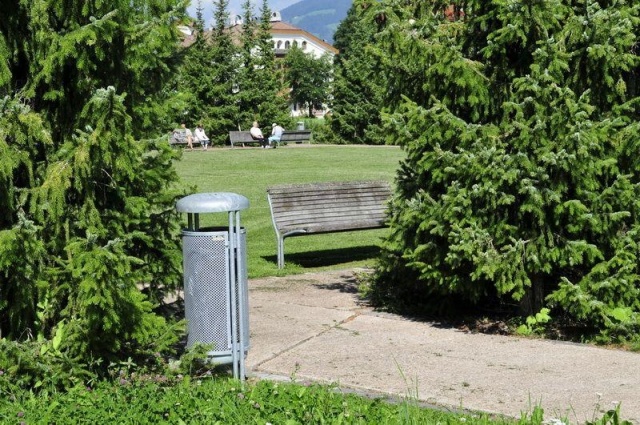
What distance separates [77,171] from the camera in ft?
18.4

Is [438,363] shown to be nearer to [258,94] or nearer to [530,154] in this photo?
[530,154]

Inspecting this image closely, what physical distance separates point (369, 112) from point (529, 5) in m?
42.0

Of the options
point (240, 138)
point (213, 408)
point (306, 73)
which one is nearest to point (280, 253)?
point (213, 408)

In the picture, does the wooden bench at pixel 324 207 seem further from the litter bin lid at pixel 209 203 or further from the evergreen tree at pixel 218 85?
the evergreen tree at pixel 218 85

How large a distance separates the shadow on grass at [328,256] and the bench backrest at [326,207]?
1.90 ft

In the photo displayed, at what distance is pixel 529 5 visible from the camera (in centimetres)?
751

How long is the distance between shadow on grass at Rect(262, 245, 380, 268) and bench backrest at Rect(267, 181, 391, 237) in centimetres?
58

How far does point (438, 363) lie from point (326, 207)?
17.4ft

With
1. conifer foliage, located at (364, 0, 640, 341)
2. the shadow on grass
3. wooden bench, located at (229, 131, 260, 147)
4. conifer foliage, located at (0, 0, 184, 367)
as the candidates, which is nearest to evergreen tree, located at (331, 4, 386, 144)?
wooden bench, located at (229, 131, 260, 147)

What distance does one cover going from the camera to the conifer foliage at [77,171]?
5445mm

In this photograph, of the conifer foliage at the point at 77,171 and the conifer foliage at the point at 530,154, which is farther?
the conifer foliage at the point at 530,154

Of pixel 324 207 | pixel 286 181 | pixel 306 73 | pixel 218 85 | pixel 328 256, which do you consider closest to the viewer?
pixel 324 207

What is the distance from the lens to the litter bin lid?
6184 mm

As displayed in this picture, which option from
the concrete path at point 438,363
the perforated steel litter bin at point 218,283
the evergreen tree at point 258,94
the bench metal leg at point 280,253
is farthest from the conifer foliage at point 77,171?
the evergreen tree at point 258,94
